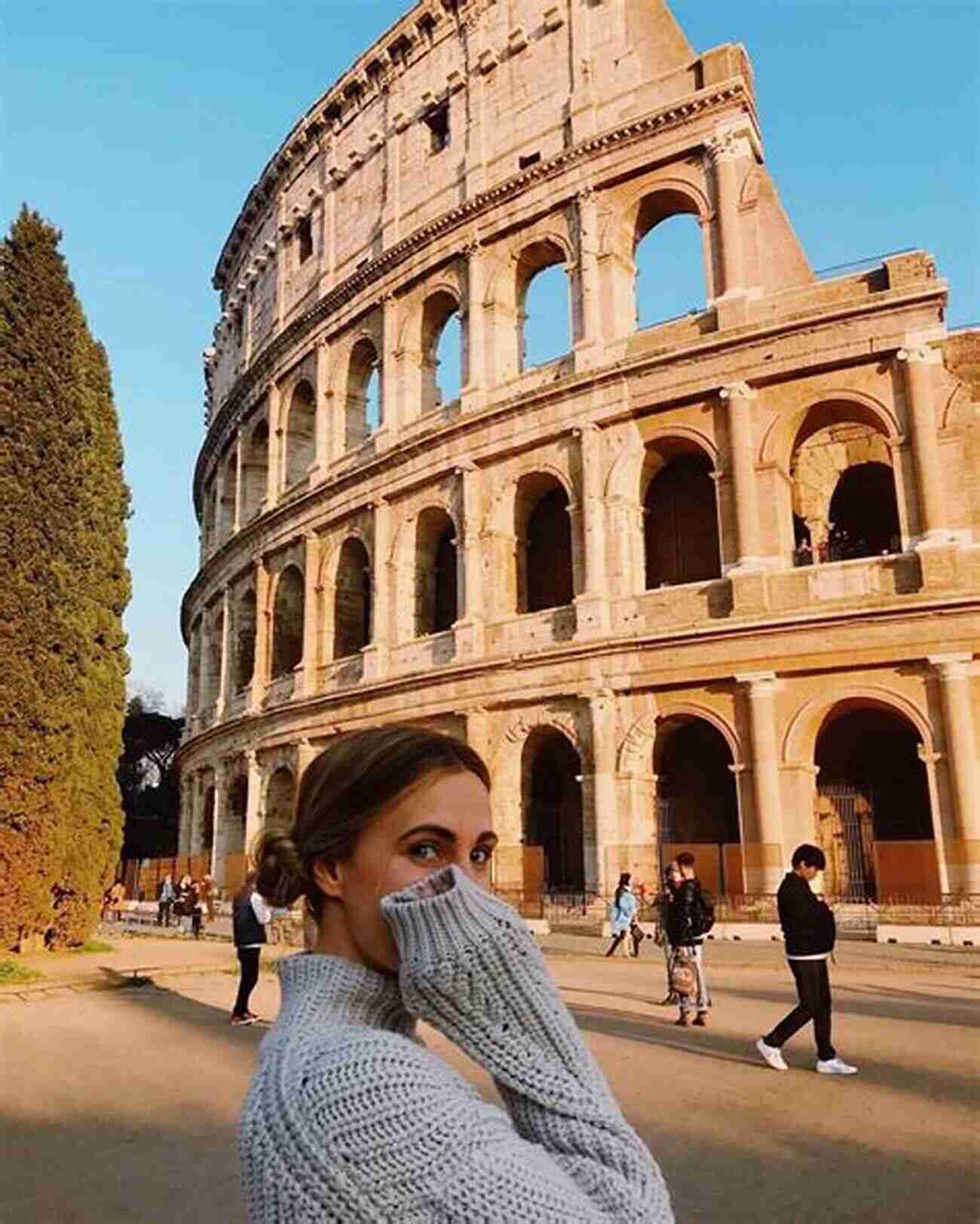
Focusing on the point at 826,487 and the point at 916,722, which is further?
the point at 826,487

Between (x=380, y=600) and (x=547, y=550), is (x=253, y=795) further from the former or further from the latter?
(x=547, y=550)

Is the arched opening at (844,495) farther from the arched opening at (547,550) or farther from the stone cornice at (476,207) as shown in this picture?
the stone cornice at (476,207)

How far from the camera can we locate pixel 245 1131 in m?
1.00

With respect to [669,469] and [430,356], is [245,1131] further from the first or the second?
[430,356]

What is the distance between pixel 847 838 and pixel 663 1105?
13032mm

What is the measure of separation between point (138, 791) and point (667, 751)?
34343mm

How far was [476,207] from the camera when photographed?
843 inches

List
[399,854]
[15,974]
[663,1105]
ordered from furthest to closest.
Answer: [15,974] < [663,1105] < [399,854]

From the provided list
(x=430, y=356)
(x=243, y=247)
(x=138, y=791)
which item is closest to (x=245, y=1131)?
(x=430, y=356)

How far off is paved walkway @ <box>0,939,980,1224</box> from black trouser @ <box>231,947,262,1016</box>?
223mm

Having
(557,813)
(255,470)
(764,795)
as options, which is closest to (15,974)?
(764,795)

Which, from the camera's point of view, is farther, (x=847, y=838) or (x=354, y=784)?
(x=847, y=838)

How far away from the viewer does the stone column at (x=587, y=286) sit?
1898 centimetres

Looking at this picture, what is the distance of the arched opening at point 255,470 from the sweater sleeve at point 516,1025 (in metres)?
28.4
